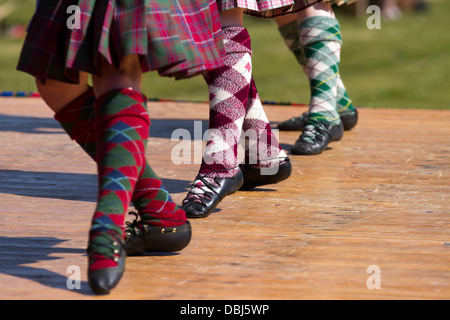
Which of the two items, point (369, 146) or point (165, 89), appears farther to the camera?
point (165, 89)

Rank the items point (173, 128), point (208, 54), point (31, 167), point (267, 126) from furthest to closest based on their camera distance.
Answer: point (173, 128) < point (31, 167) < point (267, 126) < point (208, 54)

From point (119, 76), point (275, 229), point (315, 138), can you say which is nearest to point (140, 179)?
point (119, 76)

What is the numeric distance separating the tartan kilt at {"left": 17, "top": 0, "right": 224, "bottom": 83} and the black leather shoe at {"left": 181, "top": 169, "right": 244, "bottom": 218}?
50 cm

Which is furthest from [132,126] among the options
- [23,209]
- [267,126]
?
[267,126]

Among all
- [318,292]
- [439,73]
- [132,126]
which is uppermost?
[132,126]

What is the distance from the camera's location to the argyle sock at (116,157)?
1541 millimetres

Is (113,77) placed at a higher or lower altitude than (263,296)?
higher

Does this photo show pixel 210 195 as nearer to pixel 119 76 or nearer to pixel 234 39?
pixel 234 39

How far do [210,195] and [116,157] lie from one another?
60 cm

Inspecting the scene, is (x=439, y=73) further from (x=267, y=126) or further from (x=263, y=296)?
(x=263, y=296)

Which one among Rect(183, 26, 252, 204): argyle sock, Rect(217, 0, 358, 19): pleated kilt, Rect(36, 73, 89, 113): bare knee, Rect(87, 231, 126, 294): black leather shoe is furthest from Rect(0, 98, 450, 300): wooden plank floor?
Rect(217, 0, 358, 19): pleated kilt

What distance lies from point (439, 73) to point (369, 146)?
8430 millimetres
